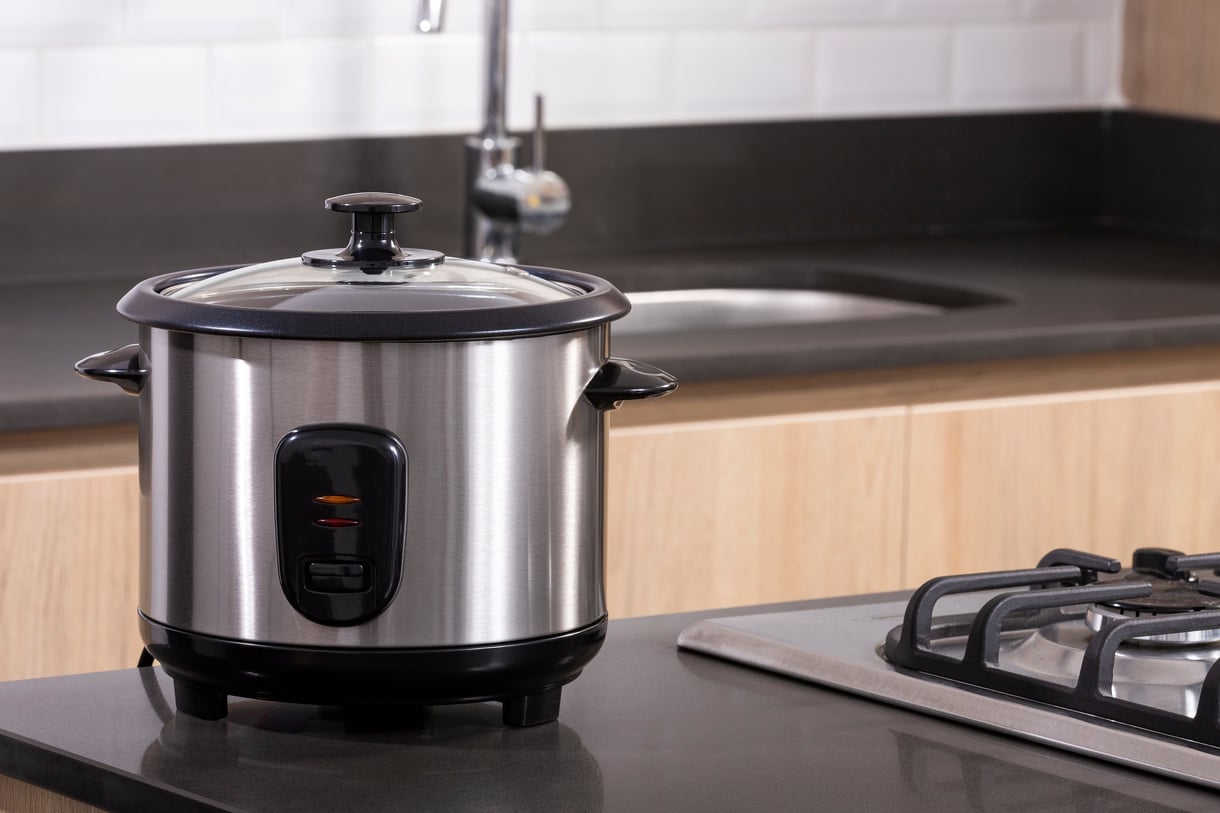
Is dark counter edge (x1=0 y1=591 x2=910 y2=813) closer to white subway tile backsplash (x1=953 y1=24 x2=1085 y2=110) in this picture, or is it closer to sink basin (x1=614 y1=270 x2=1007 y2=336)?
sink basin (x1=614 y1=270 x2=1007 y2=336)

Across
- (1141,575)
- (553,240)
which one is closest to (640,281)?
(553,240)

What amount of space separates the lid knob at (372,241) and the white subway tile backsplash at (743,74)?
1.83m

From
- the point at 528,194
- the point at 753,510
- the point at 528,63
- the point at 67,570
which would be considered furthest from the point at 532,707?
the point at 528,63

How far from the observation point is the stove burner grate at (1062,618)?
Result: 0.90 meters

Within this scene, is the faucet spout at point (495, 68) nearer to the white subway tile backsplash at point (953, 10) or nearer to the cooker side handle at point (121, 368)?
the white subway tile backsplash at point (953, 10)

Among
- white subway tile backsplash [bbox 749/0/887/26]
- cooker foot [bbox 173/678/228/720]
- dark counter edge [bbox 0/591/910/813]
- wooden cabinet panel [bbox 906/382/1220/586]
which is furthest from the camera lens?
white subway tile backsplash [bbox 749/0/887/26]

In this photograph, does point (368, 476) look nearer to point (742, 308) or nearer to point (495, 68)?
point (495, 68)

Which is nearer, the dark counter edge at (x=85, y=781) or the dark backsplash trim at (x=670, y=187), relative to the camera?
the dark counter edge at (x=85, y=781)

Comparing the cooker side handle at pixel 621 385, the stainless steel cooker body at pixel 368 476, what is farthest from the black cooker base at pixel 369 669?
the cooker side handle at pixel 621 385

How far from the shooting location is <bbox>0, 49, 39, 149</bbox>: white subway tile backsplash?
7.58 feet

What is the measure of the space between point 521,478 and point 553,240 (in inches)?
70.7

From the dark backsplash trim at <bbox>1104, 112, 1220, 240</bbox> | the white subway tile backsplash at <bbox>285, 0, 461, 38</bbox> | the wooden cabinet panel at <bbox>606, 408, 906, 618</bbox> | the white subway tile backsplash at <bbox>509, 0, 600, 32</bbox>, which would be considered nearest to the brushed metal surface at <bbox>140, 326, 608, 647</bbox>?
the wooden cabinet panel at <bbox>606, 408, 906, 618</bbox>

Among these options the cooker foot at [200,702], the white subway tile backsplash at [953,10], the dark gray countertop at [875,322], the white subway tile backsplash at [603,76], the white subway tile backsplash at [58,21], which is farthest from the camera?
the white subway tile backsplash at [953,10]

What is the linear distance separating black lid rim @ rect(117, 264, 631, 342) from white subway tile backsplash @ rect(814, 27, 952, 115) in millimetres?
1991
